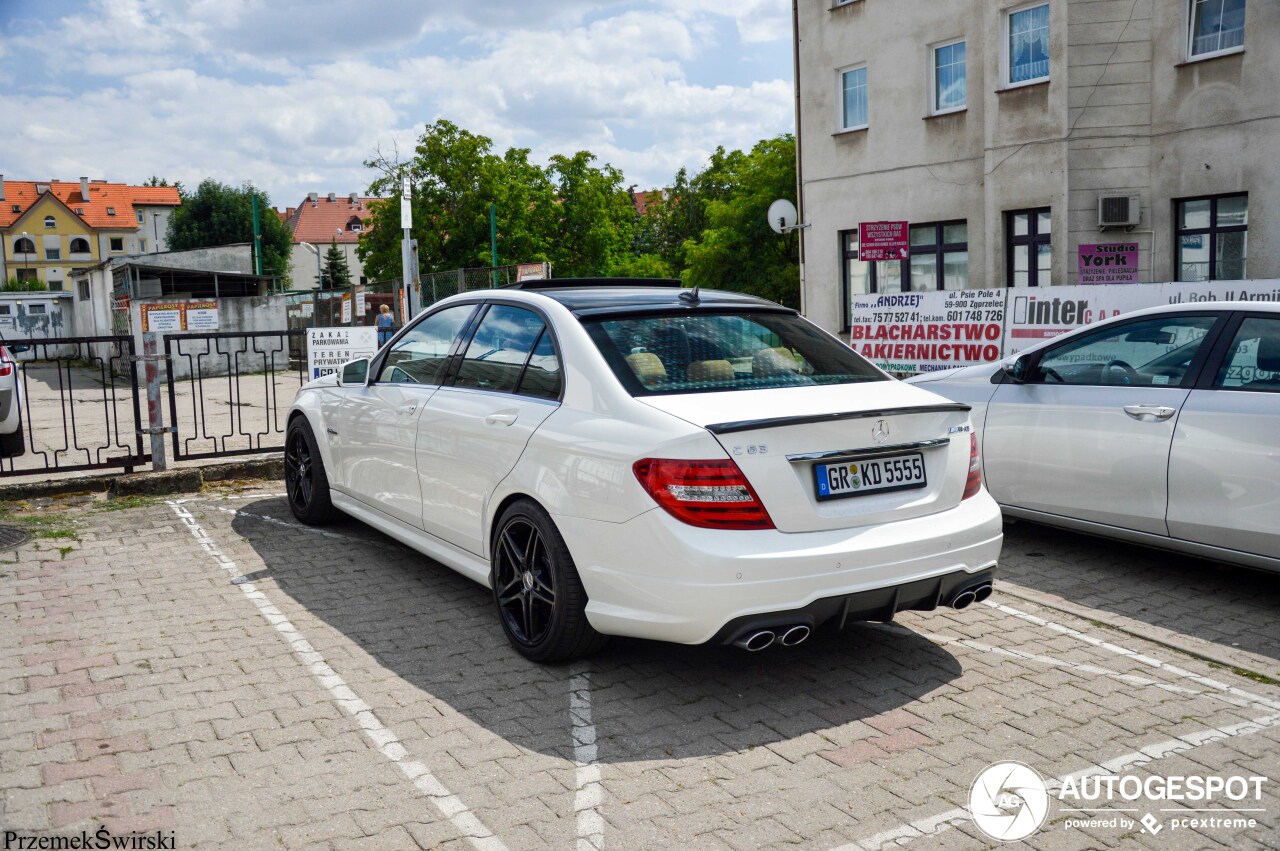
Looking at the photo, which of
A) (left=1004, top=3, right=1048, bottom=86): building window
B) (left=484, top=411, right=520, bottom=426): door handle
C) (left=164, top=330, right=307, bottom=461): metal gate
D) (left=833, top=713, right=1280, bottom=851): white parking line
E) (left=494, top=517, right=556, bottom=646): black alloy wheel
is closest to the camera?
(left=833, top=713, right=1280, bottom=851): white parking line

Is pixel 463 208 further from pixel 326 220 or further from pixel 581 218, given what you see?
pixel 326 220

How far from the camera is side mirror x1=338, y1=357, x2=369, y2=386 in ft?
23.1

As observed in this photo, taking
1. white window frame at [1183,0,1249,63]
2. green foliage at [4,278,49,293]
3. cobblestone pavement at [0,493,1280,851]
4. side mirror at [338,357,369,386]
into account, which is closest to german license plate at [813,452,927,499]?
cobblestone pavement at [0,493,1280,851]

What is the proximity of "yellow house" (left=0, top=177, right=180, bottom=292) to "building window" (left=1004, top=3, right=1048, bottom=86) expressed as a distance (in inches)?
4012

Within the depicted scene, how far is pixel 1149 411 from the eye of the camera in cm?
608

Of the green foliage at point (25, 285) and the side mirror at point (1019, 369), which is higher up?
the green foliage at point (25, 285)

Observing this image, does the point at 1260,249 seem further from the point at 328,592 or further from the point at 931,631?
the point at 328,592

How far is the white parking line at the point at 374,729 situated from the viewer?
3537 millimetres

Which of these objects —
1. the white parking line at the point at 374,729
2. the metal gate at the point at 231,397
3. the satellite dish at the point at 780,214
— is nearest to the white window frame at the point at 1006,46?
the satellite dish at the point at 780,214

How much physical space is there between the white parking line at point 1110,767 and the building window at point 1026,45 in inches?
723

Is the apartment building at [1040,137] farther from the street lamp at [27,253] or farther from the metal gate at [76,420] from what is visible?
the street lamp at [27,253]

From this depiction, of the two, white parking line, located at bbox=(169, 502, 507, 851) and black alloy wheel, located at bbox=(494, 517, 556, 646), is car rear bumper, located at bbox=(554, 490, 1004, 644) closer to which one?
black alloy wheel, located at bbox=(494, 517, 556, 646)

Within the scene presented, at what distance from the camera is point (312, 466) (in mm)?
7660

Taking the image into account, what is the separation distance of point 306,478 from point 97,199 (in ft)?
432
